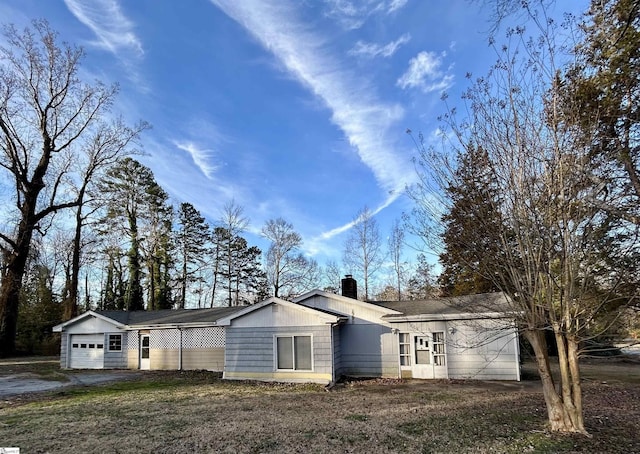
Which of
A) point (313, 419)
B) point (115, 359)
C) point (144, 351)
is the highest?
point (144, 351)

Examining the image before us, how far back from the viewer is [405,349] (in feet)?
45.9

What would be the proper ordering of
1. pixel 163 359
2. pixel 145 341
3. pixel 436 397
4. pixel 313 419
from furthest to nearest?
pixel 145 341 → pixel 163 359 → pixel 436 397 → pixel 313 419

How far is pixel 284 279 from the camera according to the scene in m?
34.4

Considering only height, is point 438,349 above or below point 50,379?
above

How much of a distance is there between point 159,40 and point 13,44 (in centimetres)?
1386

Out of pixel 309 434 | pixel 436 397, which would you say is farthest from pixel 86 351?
pixel 436 397

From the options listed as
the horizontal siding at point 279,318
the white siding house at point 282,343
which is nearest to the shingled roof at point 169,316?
the white siding house at point 282,343

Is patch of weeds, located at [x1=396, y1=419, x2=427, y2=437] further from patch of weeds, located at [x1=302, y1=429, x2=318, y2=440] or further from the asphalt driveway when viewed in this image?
the asphalt driveway

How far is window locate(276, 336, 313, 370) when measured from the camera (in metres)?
13.1

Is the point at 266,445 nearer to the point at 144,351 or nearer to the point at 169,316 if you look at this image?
the point at 144,351

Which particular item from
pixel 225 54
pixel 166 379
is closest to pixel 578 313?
pixel 225 54

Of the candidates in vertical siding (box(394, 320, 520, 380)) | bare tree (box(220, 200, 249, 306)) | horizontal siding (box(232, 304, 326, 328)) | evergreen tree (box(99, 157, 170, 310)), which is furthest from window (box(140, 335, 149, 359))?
bare tree (box(220, 200, 249, 306))

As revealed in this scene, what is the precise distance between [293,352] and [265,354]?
40.2 inches

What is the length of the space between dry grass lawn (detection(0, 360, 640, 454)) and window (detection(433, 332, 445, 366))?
5.37 feet
